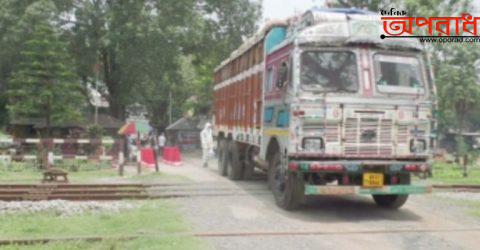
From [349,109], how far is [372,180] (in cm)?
128

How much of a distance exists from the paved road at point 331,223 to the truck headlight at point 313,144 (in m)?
1.24

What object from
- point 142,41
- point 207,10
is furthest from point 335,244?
point 207,10

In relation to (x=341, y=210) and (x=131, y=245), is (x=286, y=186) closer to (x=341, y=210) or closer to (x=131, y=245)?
(x=341, y=210)

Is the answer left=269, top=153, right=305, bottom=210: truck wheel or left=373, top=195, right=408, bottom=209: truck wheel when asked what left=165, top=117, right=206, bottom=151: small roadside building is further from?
left=269, top=153, right=305, bottom=210: truck wheel

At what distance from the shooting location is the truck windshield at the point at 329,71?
33.8 feet

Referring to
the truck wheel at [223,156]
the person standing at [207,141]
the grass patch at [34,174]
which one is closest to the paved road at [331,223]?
the truck wheel at [223,156]

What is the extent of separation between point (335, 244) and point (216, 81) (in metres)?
12.9

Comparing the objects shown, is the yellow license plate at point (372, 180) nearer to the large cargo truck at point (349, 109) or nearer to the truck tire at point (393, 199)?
the large cargo truck at point (349, 109)

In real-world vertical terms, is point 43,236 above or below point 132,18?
below

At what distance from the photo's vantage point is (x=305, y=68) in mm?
10344

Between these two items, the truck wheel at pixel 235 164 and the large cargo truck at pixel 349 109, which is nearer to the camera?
the large cargo truck at pixel 349 109

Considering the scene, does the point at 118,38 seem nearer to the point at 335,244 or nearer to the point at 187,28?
the point at 187,28

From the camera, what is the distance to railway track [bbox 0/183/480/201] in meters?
12.2

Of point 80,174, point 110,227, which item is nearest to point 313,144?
point 110,227
